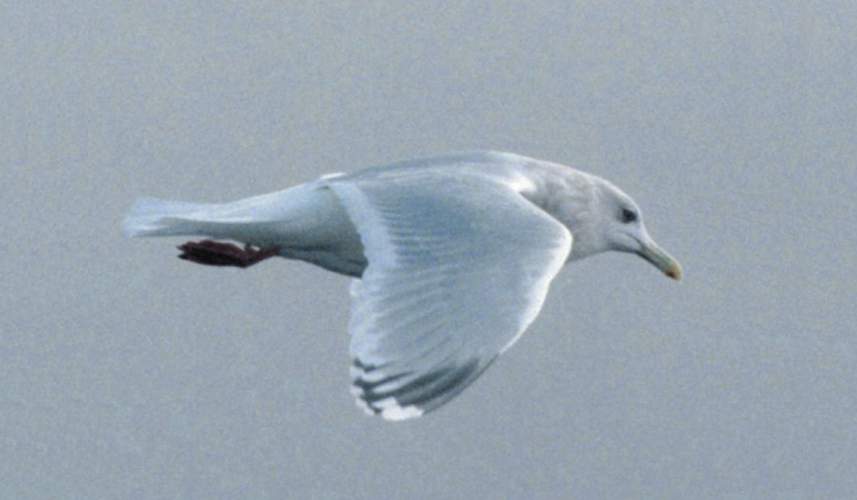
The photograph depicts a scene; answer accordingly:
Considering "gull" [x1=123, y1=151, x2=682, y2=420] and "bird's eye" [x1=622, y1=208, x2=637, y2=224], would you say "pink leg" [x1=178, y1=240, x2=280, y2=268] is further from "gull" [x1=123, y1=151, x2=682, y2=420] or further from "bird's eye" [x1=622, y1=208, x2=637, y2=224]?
"bird's eye" [x1=622, y1=208, x2=637, y2=224]

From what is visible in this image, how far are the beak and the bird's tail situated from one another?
6.53ft

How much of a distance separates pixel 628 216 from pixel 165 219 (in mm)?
2030

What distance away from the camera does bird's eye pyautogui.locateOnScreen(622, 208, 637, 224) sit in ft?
29.4

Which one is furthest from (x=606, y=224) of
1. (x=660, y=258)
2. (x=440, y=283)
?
(x=440, y=283)

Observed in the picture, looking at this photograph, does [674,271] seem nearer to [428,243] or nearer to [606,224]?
[606,224]

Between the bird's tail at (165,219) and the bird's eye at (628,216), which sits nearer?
the bird's tail at (165,219)

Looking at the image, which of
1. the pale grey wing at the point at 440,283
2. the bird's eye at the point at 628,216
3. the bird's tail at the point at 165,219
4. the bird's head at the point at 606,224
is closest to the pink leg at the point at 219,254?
the bird's tail at the point at 165,219

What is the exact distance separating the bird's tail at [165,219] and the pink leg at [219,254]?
0.22 metres

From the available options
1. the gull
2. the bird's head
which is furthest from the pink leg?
the bird's head

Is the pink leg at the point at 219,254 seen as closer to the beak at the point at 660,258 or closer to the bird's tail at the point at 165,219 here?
the bird's tail at the point at 165,219

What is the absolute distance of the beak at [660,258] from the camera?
9.12 metres

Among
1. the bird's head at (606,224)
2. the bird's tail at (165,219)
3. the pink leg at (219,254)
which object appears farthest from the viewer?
the bird's head at (606,224)

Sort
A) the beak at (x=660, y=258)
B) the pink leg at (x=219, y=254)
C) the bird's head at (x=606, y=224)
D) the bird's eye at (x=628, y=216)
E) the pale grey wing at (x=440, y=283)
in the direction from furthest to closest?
the beak at (x=660, y=258) → the bird's eye at (x=628, y=216) → the bird's head at (x=606, y=224) → the pink leg at (x=219, y=254) → the pale grey wing at (x=440, y=283)

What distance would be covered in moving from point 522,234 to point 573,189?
58.2 inches
